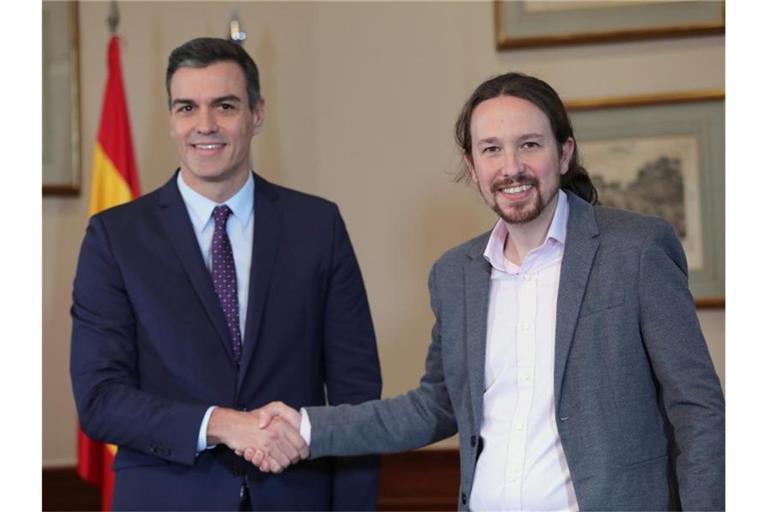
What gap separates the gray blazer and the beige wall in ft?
6.84

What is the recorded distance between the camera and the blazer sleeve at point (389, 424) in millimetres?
2768

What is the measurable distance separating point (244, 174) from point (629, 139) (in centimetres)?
189

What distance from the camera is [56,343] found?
4.48 m

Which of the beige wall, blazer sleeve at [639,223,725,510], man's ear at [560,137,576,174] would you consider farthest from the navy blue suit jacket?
the beige wall

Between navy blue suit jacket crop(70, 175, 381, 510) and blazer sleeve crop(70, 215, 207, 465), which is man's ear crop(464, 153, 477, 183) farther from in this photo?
blazer sleeve crop(70, 215, 207, 465)

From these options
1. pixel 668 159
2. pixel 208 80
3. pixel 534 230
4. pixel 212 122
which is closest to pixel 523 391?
pixel 534 230

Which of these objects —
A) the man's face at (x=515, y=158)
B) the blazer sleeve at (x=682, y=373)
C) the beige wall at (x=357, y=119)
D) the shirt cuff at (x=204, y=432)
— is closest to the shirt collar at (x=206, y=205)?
the shirt cuff at (x=204, y=432)

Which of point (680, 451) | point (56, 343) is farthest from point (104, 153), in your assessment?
point (680, 451)

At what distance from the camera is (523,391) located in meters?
2.33

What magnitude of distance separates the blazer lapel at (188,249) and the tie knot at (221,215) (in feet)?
0.22

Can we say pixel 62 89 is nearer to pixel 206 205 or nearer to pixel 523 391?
pixel 206 205

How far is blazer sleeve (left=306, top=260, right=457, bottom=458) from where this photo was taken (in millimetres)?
2768

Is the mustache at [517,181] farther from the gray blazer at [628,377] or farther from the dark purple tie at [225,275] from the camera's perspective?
the dark purple tie at [225,275]
